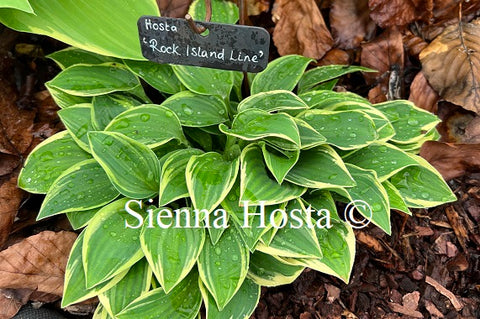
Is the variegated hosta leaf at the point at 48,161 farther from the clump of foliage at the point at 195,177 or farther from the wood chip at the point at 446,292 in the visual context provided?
the wood chip at the point at 446,292

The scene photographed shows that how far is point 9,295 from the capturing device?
1.33m

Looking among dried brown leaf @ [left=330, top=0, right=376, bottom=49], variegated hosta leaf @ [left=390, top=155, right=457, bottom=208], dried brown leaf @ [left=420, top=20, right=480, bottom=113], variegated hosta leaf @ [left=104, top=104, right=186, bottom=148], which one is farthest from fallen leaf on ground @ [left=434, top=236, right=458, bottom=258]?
variegated hosta leaf @ [left=104, top=104, right=186, bottom=148]

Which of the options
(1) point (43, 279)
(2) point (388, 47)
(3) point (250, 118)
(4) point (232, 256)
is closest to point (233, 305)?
(4) point (232, 256)

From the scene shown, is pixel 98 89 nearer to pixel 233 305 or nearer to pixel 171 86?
pixel 171 86

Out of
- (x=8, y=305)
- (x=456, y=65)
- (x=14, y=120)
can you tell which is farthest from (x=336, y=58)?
(x=8, y=305)

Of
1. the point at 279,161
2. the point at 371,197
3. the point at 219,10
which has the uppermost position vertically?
the point at 219,10

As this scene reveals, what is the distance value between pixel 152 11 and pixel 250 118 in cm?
42

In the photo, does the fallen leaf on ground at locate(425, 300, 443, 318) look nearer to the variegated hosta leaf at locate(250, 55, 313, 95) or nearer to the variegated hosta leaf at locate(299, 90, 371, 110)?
the variegated hosta leaf at locate(299, 90, 371, 110)

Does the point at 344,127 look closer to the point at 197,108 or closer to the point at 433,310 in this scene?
the point at 197,108

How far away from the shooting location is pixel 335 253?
43.8 inches

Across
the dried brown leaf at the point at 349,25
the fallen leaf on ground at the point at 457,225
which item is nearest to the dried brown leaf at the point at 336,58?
the dried brown leaf at the point at 349,25

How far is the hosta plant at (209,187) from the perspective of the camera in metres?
1.06

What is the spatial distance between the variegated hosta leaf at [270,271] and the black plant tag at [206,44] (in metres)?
0.48

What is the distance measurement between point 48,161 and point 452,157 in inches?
47.4
